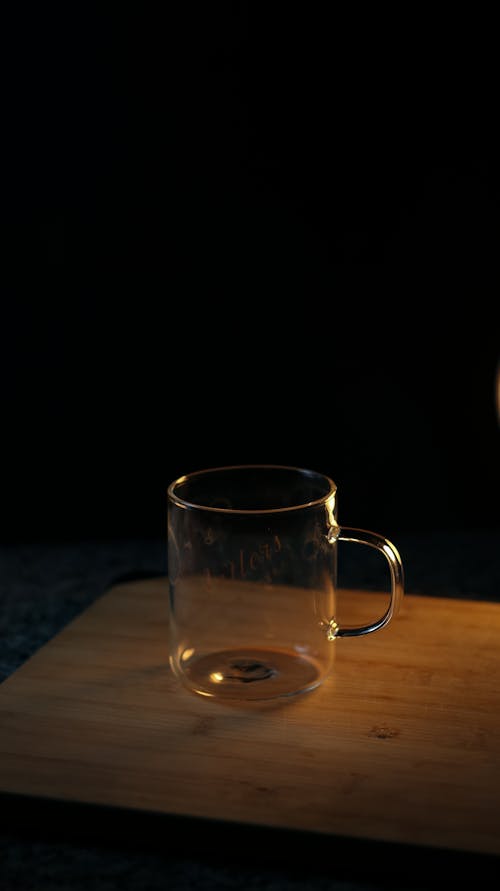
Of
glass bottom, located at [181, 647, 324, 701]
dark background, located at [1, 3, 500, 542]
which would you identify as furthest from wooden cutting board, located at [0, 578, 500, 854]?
dark background, located at [1, 3, 500, 542]

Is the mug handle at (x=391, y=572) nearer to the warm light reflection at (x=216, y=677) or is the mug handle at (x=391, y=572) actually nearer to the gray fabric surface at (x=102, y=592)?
the warm light reflection at (x=216, y=677)

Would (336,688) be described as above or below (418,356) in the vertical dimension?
below

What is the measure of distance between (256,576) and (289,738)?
160 millimetres

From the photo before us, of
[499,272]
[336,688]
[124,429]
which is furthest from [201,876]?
[499,272]

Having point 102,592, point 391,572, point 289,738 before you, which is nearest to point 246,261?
point 102,592

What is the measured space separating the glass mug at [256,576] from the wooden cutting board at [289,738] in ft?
0.10

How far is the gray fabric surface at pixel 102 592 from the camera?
0.63 metres

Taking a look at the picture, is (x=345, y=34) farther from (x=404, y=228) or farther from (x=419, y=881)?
(x=419, y=881)

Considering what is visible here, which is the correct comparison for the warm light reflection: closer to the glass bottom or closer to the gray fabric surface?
the glass bottom

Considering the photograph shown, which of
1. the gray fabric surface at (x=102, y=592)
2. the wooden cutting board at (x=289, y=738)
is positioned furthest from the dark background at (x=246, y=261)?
the wooden cutting board at (x=289, y=738)

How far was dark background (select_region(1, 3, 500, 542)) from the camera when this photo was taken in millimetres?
1208

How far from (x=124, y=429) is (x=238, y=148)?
0.37 m

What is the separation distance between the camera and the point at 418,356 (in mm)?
1304

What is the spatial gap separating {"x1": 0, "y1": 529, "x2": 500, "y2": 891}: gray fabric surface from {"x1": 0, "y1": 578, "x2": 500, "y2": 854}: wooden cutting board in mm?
35
